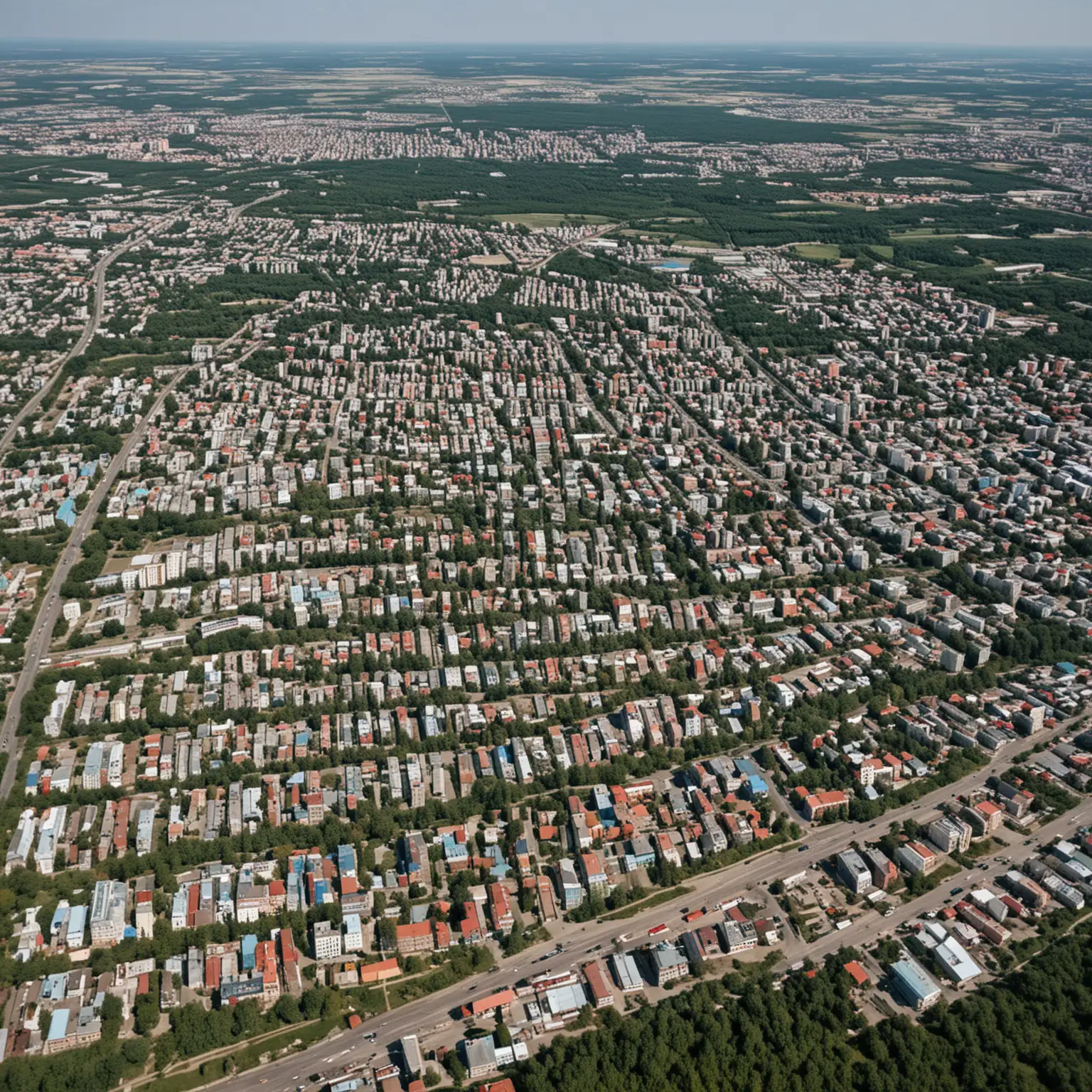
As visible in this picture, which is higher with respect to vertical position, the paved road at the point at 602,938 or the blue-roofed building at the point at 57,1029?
the blue-roofed building at the point at 57,1029

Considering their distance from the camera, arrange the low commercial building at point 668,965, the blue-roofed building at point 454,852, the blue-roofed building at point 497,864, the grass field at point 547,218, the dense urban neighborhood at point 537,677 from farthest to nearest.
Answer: the grass field at point 547,218 < the blue-roofed building at point 454,852 < the blue-roofed building at point 497,864 < the low commercial building at point 668,965 < the dense urban neighborhood at point 537,677

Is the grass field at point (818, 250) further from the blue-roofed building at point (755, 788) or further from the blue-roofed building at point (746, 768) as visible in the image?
the blue-roofed building at point (755, 788)

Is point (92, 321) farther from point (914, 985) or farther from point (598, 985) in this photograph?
point (914, 985)

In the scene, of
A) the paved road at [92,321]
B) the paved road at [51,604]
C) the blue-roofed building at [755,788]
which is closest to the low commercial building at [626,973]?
the blue-roofed building at [755,788]

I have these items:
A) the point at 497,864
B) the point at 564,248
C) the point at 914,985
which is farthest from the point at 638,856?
the point at 564,248

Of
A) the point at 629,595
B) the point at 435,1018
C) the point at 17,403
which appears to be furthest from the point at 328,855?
the point at 17,403

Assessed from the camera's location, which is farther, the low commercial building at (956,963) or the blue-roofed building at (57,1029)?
the low commercial building at (956,963)

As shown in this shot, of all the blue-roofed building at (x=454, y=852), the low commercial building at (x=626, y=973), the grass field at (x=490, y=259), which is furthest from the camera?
the grass field at (x=490, y=259)
